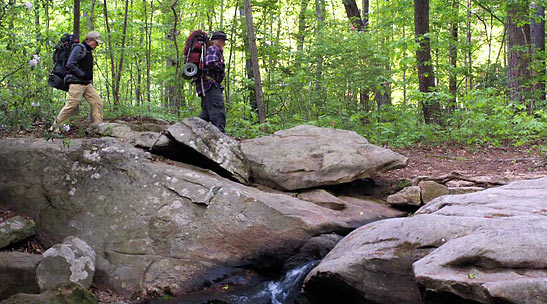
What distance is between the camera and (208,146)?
7.83 m

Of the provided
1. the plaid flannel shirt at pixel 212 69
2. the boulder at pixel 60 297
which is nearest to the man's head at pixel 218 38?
the plaid flannel shirt at pixel 212 69

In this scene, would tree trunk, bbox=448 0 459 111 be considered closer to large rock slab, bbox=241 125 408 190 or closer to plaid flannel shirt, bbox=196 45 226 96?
large rock slab, bbox=241 125 408 190

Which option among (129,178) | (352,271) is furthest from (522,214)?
(129,178)

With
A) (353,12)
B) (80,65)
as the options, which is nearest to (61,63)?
(80,65)

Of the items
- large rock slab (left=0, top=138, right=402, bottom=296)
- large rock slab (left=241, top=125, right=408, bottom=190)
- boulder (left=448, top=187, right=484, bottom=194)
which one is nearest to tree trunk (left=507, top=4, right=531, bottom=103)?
boulder (left=448, top=187, right=484, bottom=194)

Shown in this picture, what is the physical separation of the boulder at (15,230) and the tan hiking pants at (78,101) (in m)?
2.81

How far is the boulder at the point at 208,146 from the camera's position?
25.2 ft

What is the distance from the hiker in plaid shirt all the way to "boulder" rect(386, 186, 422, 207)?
12.4 feet

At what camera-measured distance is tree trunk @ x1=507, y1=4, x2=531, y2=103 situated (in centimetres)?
1387

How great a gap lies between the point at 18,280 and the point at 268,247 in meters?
3.12

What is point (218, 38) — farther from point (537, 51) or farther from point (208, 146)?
point (537, 51)

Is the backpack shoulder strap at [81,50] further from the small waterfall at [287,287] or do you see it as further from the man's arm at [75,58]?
the small waterfall at [287,287]

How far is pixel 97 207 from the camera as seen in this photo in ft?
20.8

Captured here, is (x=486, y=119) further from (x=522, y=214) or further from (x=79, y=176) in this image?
(x=79, y=176)
